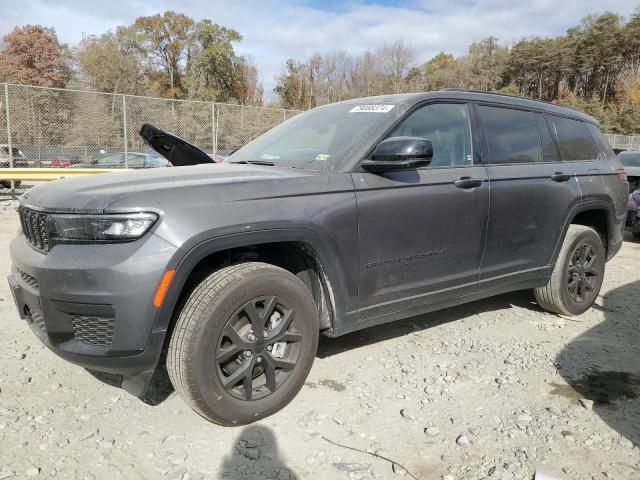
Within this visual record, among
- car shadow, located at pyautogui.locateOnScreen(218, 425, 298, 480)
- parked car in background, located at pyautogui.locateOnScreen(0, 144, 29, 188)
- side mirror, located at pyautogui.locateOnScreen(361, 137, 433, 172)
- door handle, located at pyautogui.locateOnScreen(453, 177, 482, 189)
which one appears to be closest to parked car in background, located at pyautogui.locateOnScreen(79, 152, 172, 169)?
parked car in background, located at pyautogui.locateOnScreen(0, 144, 29, 188)

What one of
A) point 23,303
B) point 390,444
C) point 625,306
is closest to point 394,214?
point 390,444

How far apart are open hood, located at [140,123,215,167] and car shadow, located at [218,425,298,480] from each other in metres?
2.65

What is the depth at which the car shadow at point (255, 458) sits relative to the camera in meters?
2.23

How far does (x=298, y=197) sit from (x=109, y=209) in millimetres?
946

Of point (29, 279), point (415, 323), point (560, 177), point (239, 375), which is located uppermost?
point (560, 177)

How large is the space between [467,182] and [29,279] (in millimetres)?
2656

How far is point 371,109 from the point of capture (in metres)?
3.34

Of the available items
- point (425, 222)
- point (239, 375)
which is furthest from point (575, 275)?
point (239, 375)

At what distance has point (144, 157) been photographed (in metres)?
14.0

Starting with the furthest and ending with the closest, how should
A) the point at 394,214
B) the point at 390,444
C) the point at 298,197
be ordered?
the point at 394,214 → the point at 298,197 → the point at 390,444

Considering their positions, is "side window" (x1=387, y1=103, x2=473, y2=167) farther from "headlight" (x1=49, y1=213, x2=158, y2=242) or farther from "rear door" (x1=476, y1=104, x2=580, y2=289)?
"headlight" (x1=49, y1=213, x2=158, y2=242)

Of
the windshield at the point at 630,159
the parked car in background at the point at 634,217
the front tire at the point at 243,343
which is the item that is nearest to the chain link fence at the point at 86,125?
the parked car in background at the point at 634,217

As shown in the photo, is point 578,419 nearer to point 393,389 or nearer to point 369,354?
point 393,389

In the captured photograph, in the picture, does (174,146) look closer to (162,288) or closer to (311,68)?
(162,288)
